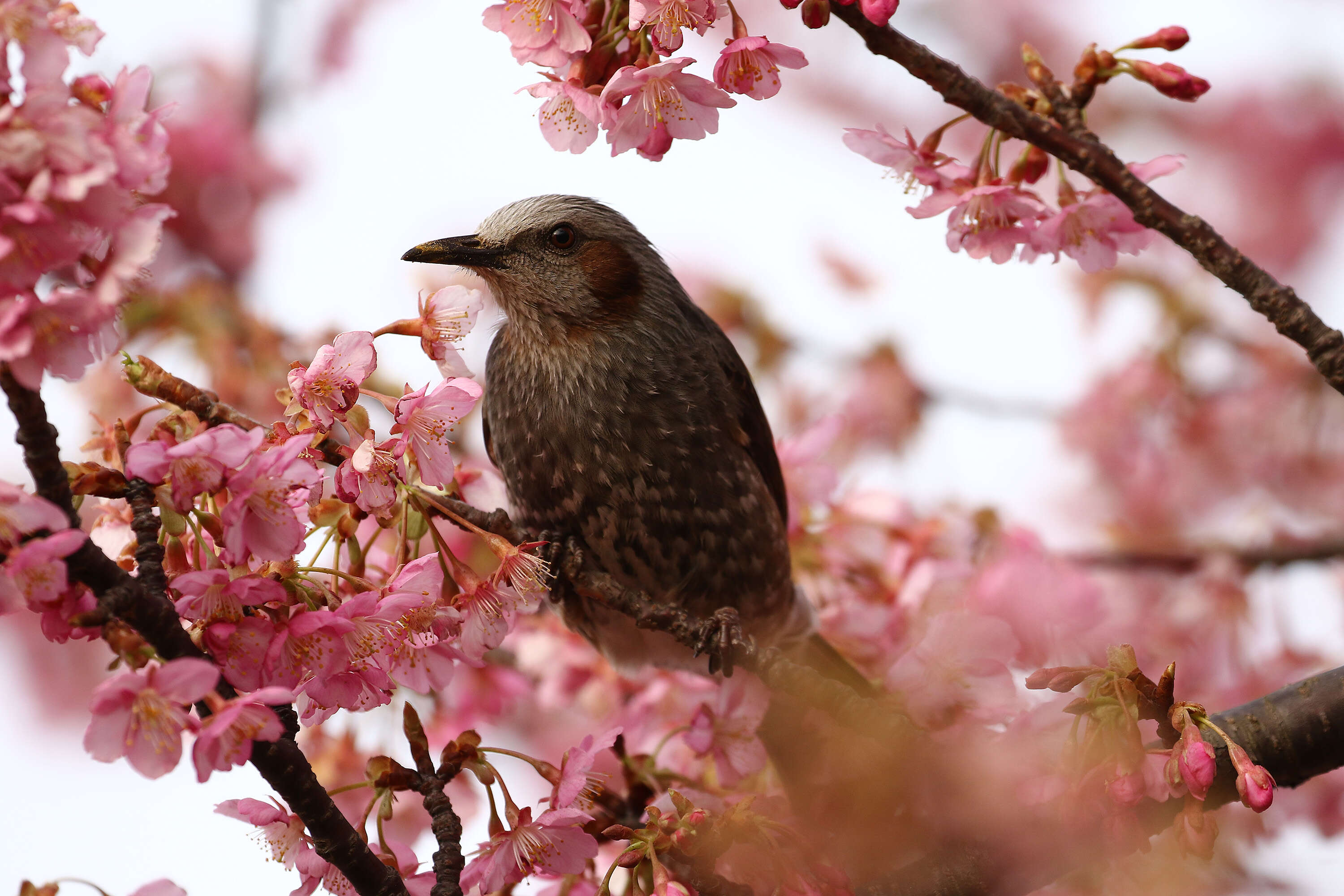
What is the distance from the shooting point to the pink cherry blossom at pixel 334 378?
4.94 feet

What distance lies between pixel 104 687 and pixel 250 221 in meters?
3.97

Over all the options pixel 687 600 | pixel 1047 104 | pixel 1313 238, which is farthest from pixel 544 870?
pixel 1313 238

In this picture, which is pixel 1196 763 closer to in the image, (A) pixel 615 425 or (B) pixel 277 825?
(B) pixel 277 825

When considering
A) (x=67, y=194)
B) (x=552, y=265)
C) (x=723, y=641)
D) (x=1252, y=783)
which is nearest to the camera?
(x=67, y=194)

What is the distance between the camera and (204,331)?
348 cm

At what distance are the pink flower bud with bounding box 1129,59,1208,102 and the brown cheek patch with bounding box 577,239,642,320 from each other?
1390mm

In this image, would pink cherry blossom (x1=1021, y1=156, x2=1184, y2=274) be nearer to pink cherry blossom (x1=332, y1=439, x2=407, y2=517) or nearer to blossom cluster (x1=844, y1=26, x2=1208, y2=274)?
blossom cluster (x1=844, y1=26, x2=1208, y2=274)

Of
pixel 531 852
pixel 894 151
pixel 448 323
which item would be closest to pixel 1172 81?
pixel 894 151

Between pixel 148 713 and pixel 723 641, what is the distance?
4.56 ft

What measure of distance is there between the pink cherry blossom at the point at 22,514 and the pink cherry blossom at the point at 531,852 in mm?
826

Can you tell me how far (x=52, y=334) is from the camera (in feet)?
3.78

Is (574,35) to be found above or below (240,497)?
above

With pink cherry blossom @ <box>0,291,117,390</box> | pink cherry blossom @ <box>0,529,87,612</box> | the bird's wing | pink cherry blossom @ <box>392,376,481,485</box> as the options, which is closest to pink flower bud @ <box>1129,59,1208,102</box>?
pink cherry blossom @ <box>392,376,481,485</box>

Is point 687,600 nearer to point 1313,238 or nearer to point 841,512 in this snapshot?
point 841,512
